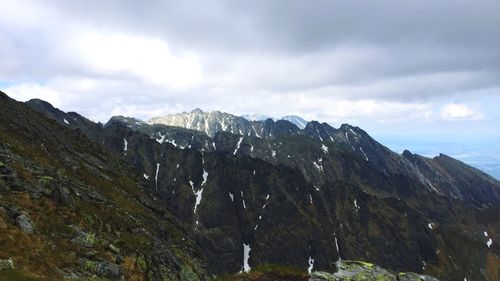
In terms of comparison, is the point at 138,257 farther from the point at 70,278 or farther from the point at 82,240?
the point at 70,278

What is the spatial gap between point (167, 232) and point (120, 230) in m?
29.6

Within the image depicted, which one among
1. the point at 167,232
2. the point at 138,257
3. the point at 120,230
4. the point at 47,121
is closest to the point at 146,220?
the point at 167,232

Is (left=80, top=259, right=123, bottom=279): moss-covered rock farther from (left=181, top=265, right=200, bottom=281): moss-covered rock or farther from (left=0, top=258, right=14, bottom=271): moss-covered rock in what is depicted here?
(left=181, top=265, right=200, bottom=281): moss-covered rock

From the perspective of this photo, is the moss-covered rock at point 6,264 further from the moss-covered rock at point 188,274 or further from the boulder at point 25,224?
the moss-covered rock at point 188,274

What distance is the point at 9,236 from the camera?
2608 cm

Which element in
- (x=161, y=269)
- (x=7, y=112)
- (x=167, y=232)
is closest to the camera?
(x=161, y=269)

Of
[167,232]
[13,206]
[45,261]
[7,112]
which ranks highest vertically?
[7,112]

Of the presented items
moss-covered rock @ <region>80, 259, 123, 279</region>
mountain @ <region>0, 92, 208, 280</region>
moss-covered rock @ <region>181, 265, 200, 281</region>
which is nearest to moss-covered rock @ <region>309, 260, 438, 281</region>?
moss-covered rock @ <region>80, 259, 123, 279</region>

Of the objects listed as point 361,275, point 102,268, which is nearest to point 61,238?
point 102,268

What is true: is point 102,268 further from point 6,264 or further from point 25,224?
point 6,264

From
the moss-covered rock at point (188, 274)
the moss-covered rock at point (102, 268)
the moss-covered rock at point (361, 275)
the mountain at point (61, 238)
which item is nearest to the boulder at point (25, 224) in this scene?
the mountain at point (61, 238)

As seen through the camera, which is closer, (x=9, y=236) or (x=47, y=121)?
(x=9, y=236)

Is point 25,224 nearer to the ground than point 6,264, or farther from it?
farther from it

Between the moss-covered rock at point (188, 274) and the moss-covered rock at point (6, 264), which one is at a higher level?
the moss-covered rock at point (6, 264)
